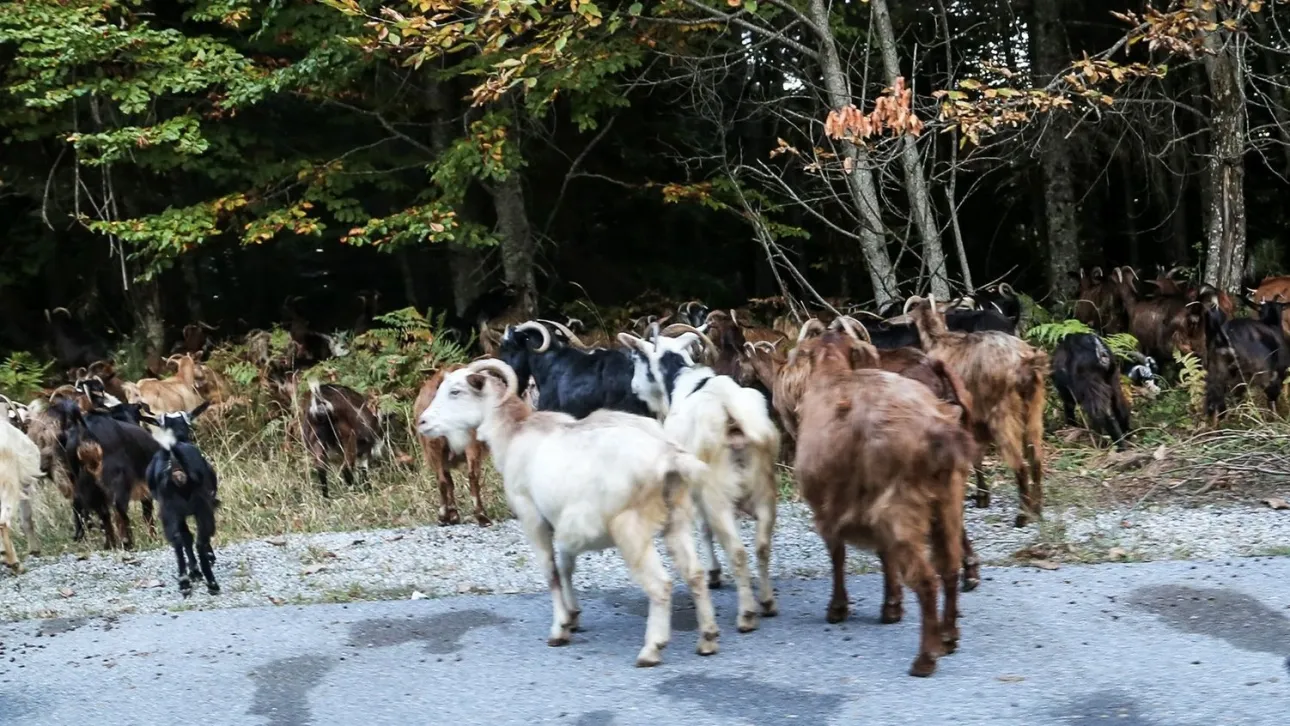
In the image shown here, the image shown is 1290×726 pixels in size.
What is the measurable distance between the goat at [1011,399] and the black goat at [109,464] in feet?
19.9

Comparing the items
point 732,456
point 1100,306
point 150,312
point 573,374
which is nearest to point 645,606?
point 732,456

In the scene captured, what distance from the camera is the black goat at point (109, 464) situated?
388 inches

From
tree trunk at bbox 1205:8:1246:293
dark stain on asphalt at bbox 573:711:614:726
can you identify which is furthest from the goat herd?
dark stain on asphalt at bbox 573:711:614:726

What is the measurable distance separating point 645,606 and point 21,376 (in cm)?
1285

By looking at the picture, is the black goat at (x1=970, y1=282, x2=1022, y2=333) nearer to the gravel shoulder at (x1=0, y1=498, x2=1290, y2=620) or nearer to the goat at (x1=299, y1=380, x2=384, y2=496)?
the gravel shoulder at (x1=0, y1=498, x2=1290, y2=620)

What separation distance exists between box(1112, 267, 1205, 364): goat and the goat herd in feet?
0.18

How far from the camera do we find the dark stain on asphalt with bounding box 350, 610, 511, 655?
22.0ft

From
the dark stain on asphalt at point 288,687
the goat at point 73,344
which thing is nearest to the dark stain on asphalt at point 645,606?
the dark stain on asphalt at point 288,687

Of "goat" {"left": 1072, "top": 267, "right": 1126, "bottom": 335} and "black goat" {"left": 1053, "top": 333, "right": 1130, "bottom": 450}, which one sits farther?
"goat" {"left": 1072, "top": 267, "right": 1126, "bottom": 335}

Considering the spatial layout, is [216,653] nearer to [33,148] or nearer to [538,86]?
[538,86]

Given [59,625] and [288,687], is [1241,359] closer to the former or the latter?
[288,687]

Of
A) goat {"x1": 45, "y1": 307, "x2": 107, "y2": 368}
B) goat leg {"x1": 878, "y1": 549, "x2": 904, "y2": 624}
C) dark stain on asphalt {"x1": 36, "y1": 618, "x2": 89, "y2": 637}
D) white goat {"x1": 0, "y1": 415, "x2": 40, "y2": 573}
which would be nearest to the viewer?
goat leg {"x1": 878, "y1": 549, "x2": 904, "y2": 624}

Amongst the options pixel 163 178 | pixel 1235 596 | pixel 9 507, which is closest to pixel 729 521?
pixel 1235 596

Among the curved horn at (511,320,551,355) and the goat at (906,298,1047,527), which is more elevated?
the curved horn at (511,320,551,355)
